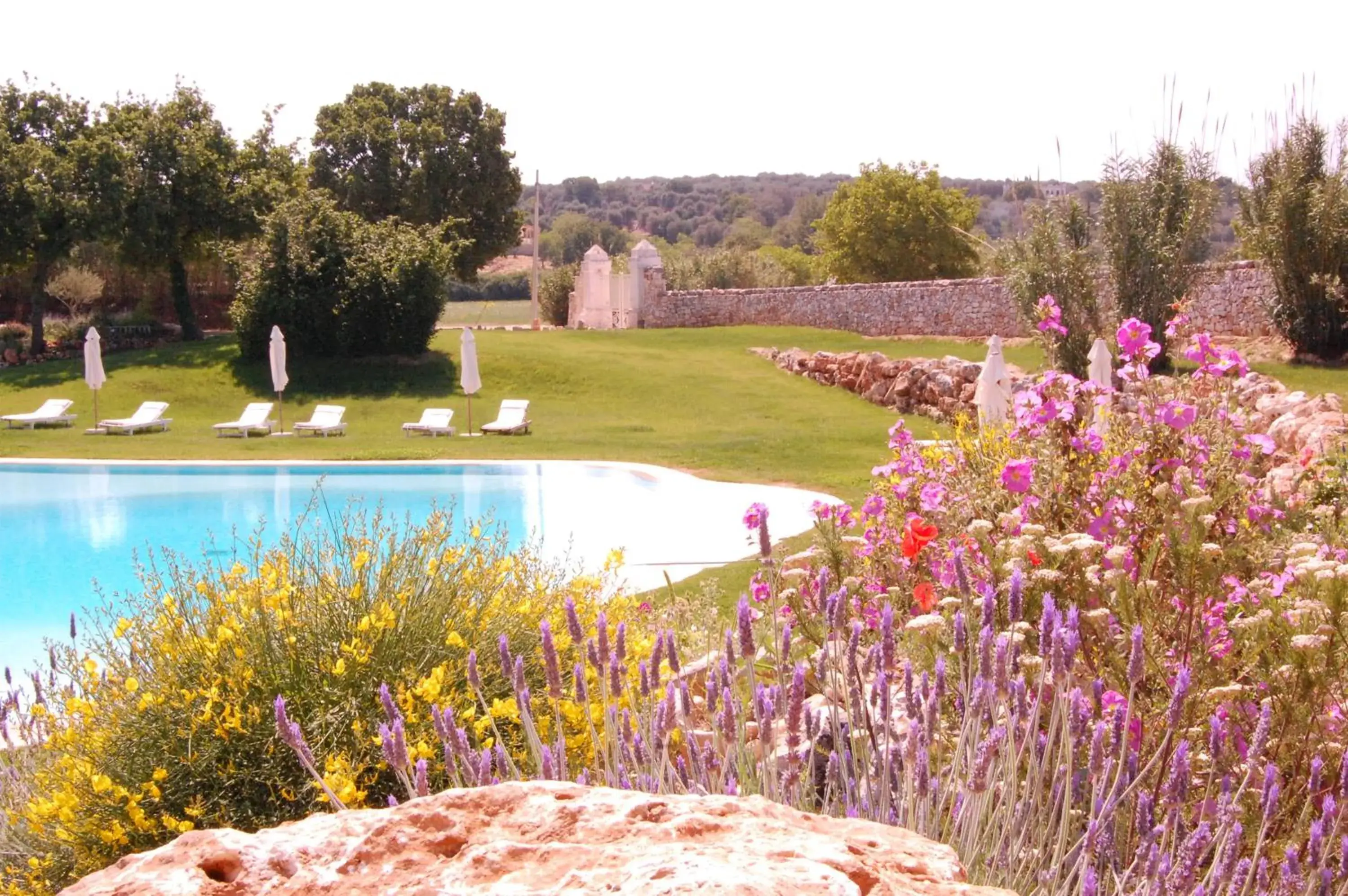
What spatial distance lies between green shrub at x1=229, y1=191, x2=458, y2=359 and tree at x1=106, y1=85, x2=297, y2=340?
1609 mm

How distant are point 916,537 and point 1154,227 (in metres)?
16.0

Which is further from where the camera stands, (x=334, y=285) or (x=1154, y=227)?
(x=334, y=285)

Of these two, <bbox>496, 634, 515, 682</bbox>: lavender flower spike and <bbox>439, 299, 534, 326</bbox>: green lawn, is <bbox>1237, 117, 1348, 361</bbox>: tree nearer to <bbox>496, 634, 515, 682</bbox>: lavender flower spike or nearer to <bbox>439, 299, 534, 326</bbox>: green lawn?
<bbox>496, 634, 515, 682</bbox>: lavender flower spike

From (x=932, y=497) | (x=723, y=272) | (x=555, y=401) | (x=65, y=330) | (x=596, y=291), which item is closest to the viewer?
(x=932, y=497)

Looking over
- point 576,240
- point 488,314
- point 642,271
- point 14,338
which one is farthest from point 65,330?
point 576,240

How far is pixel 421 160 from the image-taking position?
34031 millimetres

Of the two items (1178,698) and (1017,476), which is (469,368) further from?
(1178,698)

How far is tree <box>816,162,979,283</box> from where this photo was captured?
140ft

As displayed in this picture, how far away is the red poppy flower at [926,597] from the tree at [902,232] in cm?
3890

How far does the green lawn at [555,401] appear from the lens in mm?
16141

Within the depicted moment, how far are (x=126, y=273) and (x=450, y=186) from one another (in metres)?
9.08

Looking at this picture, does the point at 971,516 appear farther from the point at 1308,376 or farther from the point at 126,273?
the point at 126,273

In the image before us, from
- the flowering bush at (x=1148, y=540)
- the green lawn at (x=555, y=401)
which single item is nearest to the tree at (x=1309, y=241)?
the green lawn at (x=555, y=401)

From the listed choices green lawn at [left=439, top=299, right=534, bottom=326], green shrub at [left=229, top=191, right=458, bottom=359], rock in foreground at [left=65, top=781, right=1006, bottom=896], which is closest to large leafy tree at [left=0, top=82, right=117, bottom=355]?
green shrub at [left=229, top=191, right=458, bottom=359]
